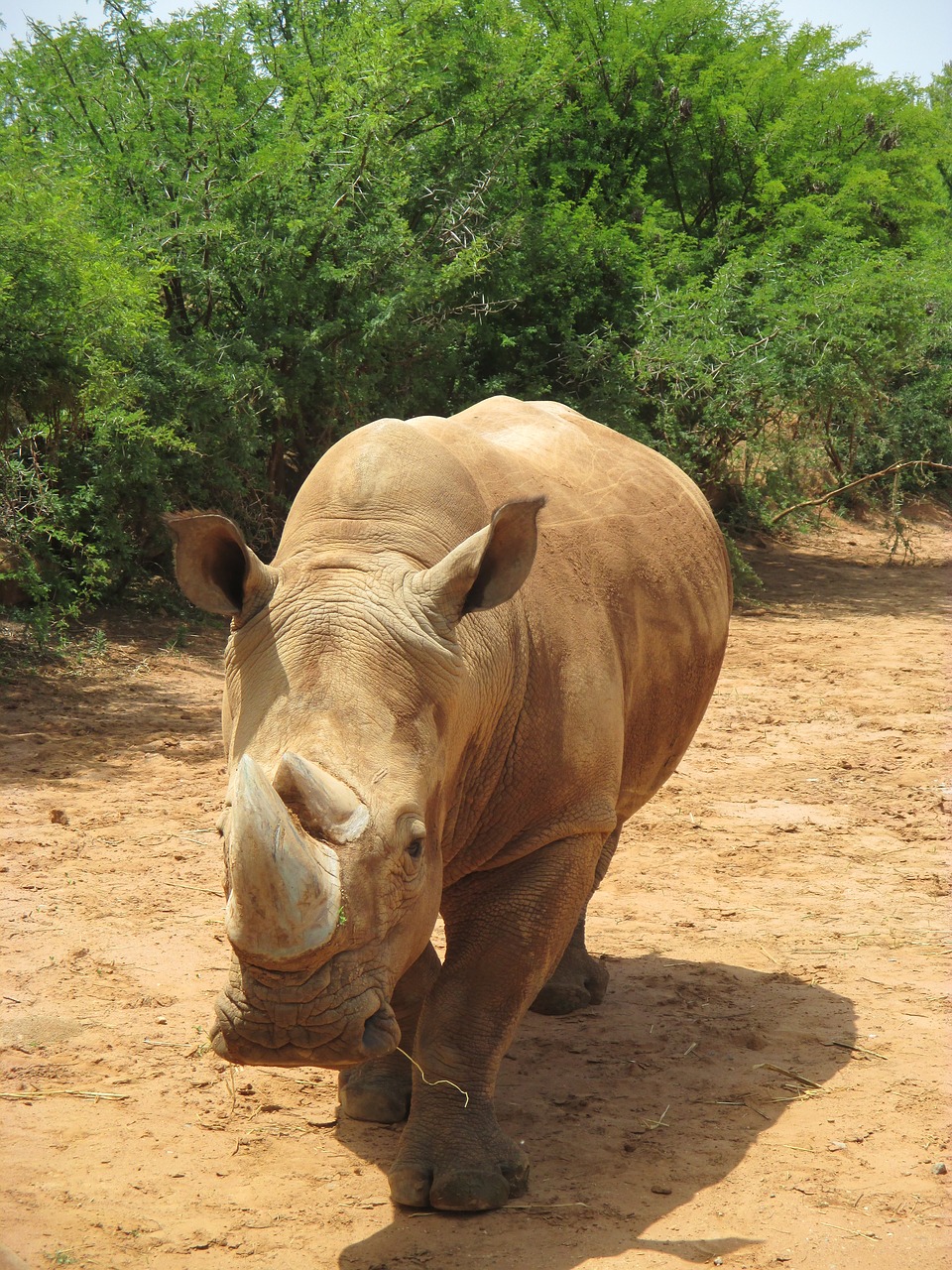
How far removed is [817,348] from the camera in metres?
15.0

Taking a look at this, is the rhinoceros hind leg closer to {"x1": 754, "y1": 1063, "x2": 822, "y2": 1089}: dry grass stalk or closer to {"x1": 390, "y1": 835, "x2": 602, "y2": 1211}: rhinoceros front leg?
{"x1": 754, "y1": 1063, "x2": 822, "y2": 1089}: dry grass stalk

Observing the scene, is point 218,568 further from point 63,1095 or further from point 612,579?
point 63,1095

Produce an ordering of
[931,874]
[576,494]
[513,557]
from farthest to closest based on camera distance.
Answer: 1. [931,874]
2. [576,494]
3. [513,557]

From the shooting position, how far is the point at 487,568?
3619mm

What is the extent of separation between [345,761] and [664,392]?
501 inches

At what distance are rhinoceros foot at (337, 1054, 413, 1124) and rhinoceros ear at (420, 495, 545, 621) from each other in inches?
65.1

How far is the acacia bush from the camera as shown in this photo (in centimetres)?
1088

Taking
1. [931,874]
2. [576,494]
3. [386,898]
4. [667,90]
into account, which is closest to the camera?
[386,898]

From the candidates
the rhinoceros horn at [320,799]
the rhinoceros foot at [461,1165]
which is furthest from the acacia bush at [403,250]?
the rhinoceros horn at [320,799]

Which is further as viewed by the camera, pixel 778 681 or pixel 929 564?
pixel 929 564

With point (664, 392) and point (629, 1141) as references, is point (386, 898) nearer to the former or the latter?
point (629, 1141)

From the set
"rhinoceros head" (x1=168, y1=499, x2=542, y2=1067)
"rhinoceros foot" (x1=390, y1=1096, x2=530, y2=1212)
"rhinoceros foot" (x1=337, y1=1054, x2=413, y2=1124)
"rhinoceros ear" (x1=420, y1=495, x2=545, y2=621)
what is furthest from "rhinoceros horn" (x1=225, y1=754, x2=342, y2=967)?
"rhinoceros foot" (x1=337, y1=1054, x2=413, y2=1124)

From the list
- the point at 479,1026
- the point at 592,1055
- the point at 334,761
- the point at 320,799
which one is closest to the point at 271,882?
the point at 320,799

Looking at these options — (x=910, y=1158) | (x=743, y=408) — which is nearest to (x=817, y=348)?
(x=743, y=408)
